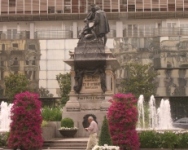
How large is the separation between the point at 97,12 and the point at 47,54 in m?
44.1

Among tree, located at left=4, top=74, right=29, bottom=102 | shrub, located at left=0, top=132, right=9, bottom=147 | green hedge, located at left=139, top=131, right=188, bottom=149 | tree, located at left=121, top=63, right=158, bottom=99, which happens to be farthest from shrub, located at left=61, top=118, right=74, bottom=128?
tree, located at left=4, top=74, right=29, bottom=102

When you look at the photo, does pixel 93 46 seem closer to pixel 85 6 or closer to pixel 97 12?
pixel 97 12

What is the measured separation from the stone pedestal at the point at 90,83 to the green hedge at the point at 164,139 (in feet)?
16.3

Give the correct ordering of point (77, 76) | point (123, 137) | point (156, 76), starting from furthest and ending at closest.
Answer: point (156, 76)
point (77, 76)
point (123, 137)

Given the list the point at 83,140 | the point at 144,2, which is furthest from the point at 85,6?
the point at 83,140

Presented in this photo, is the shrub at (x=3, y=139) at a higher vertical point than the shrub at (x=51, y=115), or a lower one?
lower

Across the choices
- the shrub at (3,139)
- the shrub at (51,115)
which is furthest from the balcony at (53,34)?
the shrub at (3,139)

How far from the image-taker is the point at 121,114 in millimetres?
23828

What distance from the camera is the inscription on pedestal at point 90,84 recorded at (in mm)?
30953

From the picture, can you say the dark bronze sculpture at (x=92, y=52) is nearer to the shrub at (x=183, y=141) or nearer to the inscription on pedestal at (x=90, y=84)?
the inscription on pedestal at (x=90, y=84)

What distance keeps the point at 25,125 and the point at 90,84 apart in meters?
7.72

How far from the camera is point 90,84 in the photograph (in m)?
31.1

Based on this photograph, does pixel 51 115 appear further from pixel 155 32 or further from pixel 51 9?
pixel 51 9

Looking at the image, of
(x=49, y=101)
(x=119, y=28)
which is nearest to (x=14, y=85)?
(x=49, y=101)
